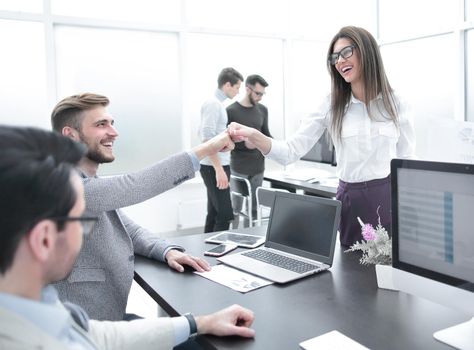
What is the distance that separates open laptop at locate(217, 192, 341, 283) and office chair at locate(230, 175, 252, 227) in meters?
2.12

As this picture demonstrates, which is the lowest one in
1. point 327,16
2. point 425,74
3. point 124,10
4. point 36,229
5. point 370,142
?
point 36,229

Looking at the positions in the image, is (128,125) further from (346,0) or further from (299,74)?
(346,0)

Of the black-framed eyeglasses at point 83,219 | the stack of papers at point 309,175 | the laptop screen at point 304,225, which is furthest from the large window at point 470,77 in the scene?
the black-framed eyeglasses at point 83,219

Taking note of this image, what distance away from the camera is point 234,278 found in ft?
5.17

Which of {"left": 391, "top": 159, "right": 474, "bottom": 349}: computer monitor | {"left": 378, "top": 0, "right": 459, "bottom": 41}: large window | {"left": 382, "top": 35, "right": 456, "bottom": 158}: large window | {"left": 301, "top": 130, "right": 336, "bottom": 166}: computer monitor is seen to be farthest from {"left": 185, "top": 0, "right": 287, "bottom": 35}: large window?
{"left": 391, "top": 159, "right": 474, "bottom": 349}: computer monitor

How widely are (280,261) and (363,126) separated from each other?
34.4 inches

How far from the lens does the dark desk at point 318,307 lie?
114 cm

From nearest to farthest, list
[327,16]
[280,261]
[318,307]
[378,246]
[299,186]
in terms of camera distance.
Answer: [318,307] → [378,246] → [280,261] → [299,186] → [327,16]

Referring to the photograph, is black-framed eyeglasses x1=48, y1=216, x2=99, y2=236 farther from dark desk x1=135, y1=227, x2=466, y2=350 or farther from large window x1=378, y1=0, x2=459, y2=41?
large window x1=378, y1=0, x2=459, y2=41

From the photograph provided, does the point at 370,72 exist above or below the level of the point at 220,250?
above

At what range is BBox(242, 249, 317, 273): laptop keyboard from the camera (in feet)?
5.34

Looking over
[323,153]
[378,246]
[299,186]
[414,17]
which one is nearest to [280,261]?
[378,246]

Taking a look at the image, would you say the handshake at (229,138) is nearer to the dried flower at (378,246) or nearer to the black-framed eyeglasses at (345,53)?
the black-framed eyeglasses at (345,53)

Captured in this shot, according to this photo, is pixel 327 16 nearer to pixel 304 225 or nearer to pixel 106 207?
pixel 304 225
